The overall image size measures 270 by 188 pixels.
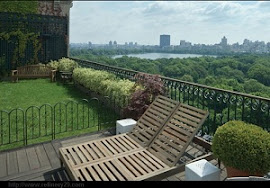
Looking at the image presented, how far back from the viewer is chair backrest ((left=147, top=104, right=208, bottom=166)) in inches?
145

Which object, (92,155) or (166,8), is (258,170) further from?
(166,8)

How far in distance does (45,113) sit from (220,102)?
3.94 m

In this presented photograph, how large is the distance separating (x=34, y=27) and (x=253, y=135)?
666 inches

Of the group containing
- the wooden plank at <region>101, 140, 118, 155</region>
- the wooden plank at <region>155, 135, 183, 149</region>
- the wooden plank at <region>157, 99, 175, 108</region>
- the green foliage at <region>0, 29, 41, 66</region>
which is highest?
the green foliage at <region>0, 29, 41, 66</region>

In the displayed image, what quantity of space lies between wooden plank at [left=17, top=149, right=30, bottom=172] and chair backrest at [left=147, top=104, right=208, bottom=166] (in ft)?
6.84

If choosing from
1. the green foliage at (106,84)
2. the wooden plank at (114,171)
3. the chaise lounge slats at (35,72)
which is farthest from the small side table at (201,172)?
the chaise lounge slats at (35,72)

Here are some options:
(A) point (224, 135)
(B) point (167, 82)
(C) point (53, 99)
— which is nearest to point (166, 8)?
(B) point (167, 82)

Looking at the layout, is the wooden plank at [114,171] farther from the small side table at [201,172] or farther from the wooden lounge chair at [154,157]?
the small side table at [201,172]

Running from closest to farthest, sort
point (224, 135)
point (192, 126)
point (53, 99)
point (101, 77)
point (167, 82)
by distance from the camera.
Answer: point (224, 135) → point (192, 126) → point (167, 82) → point (101, 77) → point (53, 99)

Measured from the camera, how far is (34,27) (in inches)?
653

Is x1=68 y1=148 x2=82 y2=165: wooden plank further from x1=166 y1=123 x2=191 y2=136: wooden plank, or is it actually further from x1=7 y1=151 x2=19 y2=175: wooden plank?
x1=166 y1=123 x2=191 y2=136: wooden plank

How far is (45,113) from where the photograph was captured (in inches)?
212

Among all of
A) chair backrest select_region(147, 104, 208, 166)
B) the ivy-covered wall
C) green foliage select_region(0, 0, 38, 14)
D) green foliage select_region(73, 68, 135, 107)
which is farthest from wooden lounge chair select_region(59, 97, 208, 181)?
green foliage select_region(0, 0, 38, 14)

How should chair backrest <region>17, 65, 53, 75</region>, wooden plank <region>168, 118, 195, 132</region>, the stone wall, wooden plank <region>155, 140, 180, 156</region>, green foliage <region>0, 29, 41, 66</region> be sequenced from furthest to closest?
the stone wall, green foliage <region>0, 29, 41, 66</region>, chair backrest <region>17, 65, 53, 75</region>, wooden plank <region>168, 118, 195, 132</region>, wooden plank <region>155, 140, 180, 156</region>
